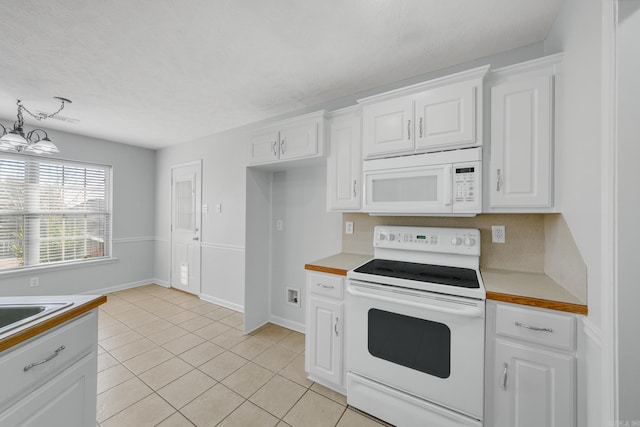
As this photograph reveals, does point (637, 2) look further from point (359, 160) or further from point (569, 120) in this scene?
point (359, 160)

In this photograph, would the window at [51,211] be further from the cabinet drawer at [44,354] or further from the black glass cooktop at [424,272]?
the black glass cooktop at [424,272]

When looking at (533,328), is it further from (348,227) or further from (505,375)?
(348,227)

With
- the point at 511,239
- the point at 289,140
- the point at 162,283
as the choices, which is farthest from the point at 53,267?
the point at 511,239

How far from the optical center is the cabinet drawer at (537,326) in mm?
1181

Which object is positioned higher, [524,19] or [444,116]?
[524,19]

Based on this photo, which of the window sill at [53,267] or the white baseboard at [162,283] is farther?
the white baseboard at [162,283]

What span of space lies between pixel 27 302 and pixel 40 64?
197 centimetres

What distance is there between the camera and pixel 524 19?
1.51 metres

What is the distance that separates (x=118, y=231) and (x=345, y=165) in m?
4.28

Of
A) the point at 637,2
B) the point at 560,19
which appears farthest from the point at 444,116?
the point at 637,2

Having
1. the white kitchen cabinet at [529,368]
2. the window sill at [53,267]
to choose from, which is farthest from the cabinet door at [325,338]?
the window sill at [53,267]

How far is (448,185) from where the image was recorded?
1.67 metres

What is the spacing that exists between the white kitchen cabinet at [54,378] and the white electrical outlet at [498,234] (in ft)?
8.37

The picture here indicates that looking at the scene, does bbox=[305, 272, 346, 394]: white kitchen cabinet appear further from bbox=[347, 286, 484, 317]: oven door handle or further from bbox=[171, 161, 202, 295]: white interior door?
bbox=[171, 161, 202, 295]: white interior door
